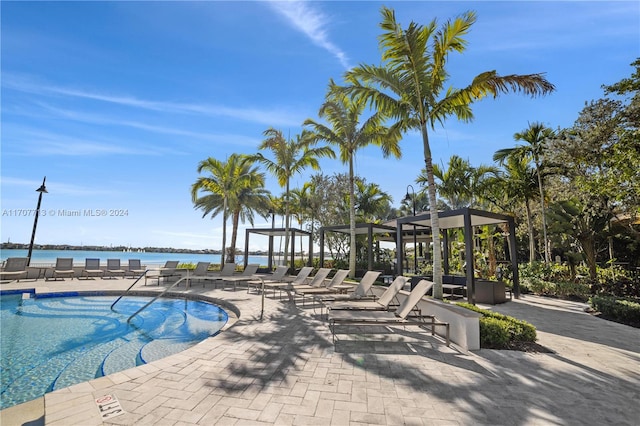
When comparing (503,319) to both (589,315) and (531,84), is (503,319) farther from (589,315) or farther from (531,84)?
(531,84)

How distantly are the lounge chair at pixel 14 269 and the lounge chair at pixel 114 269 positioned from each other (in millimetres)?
3721

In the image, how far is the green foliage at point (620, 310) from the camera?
7574mm

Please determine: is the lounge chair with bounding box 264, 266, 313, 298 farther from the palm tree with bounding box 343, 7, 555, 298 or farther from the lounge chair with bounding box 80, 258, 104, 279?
the lounge chair with bounding box 80, 258, 104, 279

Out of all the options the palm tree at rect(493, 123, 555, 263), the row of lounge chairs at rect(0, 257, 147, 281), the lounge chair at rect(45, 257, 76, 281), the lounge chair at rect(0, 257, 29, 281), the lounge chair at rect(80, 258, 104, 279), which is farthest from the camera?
the lounge chair at rect(80, 258, 104, 279)

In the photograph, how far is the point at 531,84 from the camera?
750 cm

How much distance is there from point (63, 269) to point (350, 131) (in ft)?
58.9

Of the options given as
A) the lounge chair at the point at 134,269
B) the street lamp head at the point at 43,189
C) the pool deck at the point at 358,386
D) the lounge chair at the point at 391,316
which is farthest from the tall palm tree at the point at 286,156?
the street lamp head at the point at 43,189

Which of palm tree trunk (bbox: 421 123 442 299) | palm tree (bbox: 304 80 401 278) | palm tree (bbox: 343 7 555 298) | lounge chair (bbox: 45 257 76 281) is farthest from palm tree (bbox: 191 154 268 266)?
palm tree trunk (bbox: 421 123 442 299)

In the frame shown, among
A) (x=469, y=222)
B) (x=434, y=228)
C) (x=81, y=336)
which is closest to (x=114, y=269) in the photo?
(x=81, y=336)

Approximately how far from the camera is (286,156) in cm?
1770

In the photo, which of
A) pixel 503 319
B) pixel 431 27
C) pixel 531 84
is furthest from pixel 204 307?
pixel 531 84

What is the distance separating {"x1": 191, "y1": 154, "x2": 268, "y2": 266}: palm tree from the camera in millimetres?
21766

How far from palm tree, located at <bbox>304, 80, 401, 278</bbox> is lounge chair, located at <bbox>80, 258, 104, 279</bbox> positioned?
49.1 feet

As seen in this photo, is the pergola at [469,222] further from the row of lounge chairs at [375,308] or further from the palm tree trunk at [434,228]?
the row of lounge chairs at [375,308]
